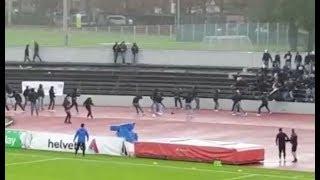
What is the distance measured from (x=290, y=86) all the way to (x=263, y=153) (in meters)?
16.2

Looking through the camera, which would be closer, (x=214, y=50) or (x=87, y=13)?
(x=214, y=50)

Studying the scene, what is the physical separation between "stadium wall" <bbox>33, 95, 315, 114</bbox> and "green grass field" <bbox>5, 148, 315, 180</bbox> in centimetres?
1647

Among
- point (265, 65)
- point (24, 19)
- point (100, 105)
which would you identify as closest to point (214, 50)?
point (265, 65)

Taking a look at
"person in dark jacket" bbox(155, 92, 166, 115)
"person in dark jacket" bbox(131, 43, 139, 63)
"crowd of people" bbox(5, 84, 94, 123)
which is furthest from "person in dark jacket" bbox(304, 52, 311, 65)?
"crowd of people" bbox(5, 84, 94, 123)

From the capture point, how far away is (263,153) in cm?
2489

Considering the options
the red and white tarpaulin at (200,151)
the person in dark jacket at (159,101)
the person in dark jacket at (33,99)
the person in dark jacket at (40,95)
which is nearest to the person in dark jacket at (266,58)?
the person in dark jacket at (159,101)

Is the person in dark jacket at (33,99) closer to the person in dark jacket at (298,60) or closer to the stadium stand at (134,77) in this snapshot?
the stadium stand at (134,77)

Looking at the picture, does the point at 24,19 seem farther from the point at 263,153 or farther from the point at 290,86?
the point at 263,153

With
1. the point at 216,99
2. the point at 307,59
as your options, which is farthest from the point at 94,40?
the point at 307,59

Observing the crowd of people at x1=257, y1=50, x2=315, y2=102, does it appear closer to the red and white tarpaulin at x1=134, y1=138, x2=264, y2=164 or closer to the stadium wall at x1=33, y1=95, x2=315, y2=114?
the stadium wall at x1=33, y1=95, x2=315, y2=114

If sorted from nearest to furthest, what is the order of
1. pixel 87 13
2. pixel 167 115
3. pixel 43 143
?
pixel 43 143
pixel 167 115
pixel 87 13

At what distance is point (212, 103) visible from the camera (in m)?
42.1

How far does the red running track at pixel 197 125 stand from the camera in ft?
101

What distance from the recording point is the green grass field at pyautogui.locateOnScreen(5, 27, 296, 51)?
50.7 meters
